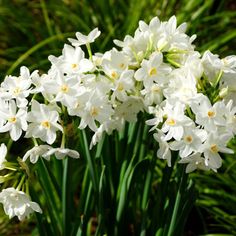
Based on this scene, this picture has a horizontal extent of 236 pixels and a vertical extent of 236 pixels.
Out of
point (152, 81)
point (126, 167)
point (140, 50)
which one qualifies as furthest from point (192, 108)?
point (126, 167)

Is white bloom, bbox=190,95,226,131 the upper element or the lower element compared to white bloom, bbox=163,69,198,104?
lower

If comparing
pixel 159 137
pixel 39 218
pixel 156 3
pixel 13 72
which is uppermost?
pixel 156 3

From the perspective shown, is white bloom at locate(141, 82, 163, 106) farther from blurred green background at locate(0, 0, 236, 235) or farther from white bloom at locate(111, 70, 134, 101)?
blurred green background at locate(0, 0, 236, 235)

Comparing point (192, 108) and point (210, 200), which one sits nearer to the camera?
point (192, 108)

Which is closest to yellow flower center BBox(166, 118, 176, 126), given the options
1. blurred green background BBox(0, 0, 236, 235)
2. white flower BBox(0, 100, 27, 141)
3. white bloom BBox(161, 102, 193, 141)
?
white bloom BBox(161, 102, 193, 141)

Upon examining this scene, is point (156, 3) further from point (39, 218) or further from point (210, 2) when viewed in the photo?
point (39, 218)

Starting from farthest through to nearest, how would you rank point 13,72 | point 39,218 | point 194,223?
point 13,72
point 194,223
point 39,218

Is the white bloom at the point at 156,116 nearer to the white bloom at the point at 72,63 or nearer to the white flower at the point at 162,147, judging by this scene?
the white flower at the point at 162,147
